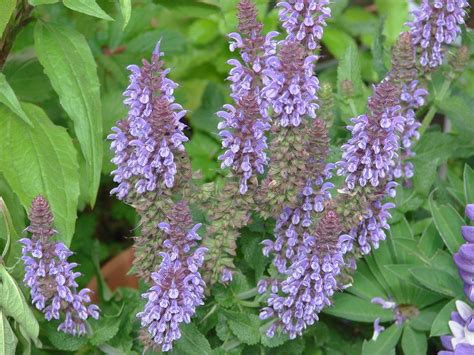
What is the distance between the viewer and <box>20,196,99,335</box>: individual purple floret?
1314mm

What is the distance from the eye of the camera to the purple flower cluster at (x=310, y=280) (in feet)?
4.25

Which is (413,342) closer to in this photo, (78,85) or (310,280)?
(310,280)

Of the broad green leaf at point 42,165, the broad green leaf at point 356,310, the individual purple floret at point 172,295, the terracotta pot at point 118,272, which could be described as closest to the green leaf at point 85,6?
the broad green leaf at point 42,165

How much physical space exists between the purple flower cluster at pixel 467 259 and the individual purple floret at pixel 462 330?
0.09ft

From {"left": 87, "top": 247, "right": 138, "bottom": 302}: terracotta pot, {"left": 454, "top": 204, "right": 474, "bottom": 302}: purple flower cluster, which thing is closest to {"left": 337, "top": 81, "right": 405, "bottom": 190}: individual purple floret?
{"left": 454, "top": 204, "right": 474, "bottom": 302}: purple flower cluster

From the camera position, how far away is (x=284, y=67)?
49.4 inches

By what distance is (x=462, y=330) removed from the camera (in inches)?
57.3

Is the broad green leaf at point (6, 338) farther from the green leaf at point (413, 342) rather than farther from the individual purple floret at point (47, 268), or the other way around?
the green leaf at point (413, 342)

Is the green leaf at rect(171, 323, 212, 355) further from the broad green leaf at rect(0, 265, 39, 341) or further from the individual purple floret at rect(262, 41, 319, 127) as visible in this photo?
the individual purple floret at rect(262, 41, 319, 127)

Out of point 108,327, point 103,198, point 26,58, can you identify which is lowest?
point 103,198

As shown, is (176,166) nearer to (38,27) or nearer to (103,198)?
(38,27)

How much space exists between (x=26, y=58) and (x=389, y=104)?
3.45 feet

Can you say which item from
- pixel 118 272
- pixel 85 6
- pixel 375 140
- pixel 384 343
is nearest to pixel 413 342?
pixel 384 343

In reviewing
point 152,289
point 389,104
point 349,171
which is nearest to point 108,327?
point 152,289
